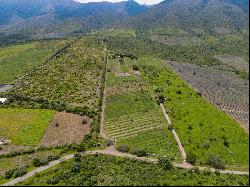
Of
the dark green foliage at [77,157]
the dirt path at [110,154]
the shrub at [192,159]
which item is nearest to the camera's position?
the dirt path at [110,154]

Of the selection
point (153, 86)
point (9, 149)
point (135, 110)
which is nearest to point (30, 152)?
point (9, 149)

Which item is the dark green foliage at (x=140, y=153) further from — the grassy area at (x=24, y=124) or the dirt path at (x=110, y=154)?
the grassy area at (x=24, y=124)

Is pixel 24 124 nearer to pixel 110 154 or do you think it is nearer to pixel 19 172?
pixel 19 172

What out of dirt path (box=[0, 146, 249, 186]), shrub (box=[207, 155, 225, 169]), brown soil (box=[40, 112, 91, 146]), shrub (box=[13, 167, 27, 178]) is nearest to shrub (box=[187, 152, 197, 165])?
dirt path (box=[0, 146, 249, 186])

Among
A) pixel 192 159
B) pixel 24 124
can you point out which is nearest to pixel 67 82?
pixel 24 124

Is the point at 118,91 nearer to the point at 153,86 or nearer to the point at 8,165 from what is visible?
the point at 153,86

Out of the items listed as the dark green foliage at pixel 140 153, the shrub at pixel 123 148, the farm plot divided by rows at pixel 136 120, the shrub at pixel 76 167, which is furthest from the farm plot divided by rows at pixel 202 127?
the shrub at pixel 76 167

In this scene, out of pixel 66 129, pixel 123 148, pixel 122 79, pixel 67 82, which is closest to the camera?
pixel 123 148

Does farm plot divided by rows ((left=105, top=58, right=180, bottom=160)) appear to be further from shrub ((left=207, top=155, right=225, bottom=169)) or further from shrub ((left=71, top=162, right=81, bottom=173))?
shrub ((left=71, top=162, right=81, bottom=173))
